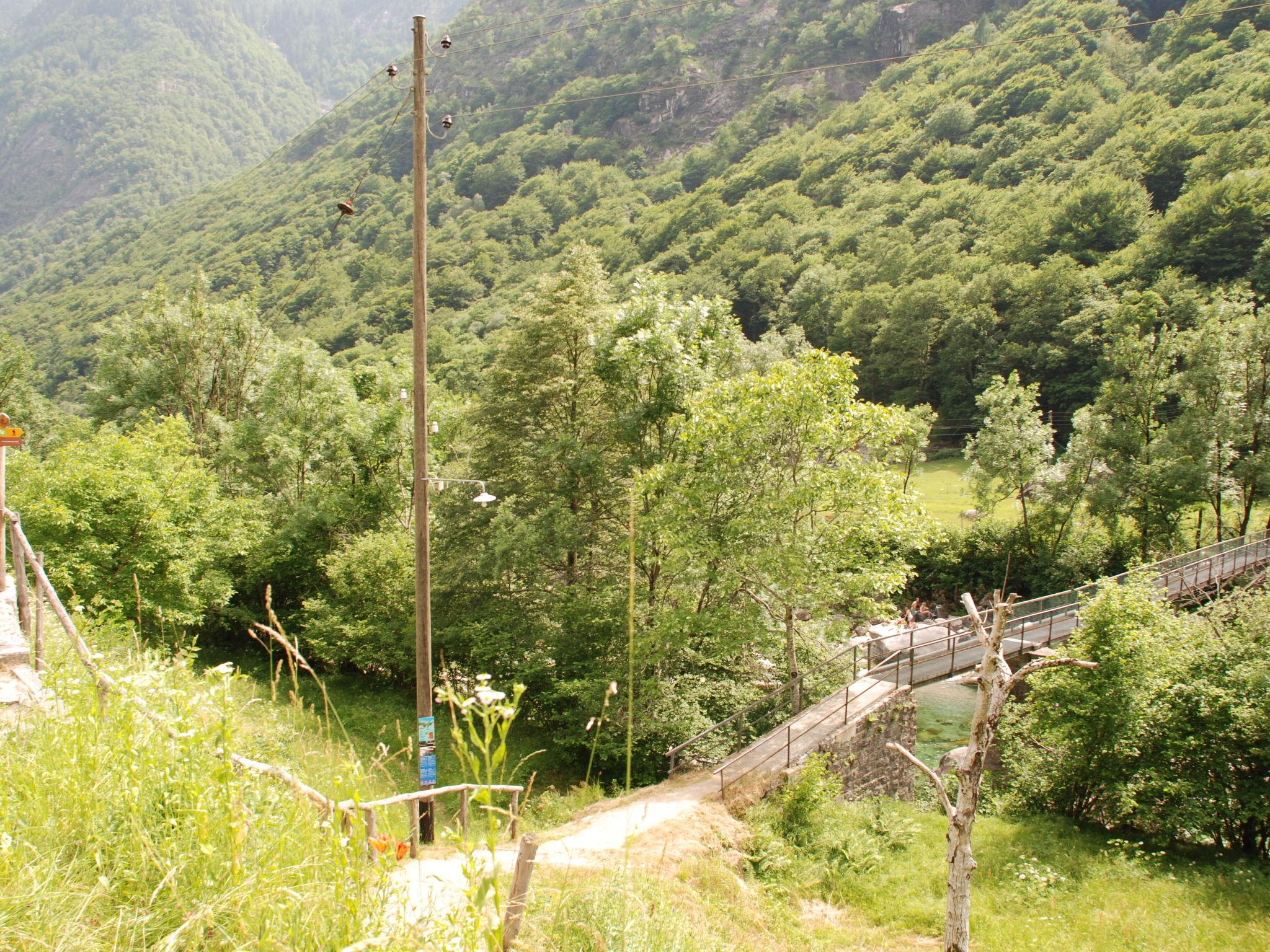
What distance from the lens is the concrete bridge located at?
12.4 m

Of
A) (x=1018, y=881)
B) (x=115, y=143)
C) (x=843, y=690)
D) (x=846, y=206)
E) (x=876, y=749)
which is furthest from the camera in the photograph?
(x=115, y=143)

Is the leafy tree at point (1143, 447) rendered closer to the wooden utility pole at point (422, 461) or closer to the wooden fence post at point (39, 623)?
the wooden utility pole at point (422, 461)

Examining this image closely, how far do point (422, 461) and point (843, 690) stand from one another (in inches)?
385

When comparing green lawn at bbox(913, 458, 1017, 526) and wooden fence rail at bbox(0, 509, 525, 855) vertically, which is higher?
wooden fence rail at bbox(0, 509, 525, 855)

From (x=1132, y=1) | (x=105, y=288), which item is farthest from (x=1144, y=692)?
(x=1132, y=1)

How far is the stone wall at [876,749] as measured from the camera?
43.3 feet

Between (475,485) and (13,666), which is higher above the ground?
(13,666)

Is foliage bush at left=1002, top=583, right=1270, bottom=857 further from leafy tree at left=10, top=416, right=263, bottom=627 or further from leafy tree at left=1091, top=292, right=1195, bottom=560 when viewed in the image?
leafy tree at left=10, top=416, right=263, bottom=627

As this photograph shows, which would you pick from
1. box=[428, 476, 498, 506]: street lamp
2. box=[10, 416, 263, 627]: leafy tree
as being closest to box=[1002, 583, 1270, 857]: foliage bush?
box=[428, 476, 498, 506]: street lamp

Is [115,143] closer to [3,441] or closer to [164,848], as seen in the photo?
[3,441]

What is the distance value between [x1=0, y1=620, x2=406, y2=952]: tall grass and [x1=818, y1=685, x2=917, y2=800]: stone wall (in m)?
11.4

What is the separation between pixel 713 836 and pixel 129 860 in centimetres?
880

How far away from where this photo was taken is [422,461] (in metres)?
9.98

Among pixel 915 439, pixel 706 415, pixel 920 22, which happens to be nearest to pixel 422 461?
pixel 706 415
